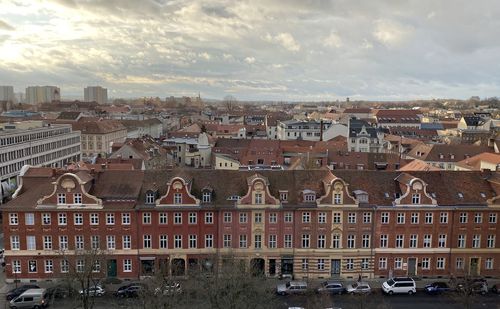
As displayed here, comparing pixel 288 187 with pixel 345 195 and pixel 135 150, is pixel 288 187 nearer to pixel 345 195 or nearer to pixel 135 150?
pixel 345 195

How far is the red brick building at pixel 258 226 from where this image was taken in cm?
5328

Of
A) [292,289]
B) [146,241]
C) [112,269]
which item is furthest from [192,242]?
[292,289]

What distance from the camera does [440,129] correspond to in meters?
172

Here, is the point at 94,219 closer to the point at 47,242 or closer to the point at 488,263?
the point at 47,242

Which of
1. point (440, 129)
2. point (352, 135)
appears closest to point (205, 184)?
point (352, 135)

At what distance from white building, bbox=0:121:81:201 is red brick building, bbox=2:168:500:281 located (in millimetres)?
48200

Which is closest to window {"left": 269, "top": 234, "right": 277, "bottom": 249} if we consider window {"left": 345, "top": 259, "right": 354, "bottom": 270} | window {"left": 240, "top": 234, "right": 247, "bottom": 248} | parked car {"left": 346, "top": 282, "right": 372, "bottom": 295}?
window {"left": 240, "top": 234, "right": 247, "bottom": 248}

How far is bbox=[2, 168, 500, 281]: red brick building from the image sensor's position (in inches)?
2098

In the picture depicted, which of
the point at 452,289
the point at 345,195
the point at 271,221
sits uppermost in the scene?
the point at 345,195

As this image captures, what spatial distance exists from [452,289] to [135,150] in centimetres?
7058

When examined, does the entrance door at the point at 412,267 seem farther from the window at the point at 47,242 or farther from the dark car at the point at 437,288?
the window at the point at 47,242

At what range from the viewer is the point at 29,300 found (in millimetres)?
46594

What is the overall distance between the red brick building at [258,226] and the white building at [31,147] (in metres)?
48.2

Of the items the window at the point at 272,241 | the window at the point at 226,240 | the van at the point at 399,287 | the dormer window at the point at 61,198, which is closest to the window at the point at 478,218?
the van at the point at 399,287
